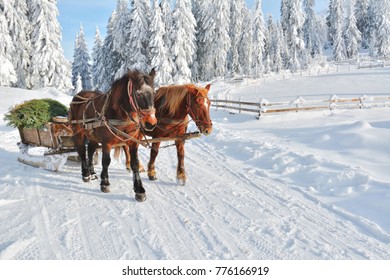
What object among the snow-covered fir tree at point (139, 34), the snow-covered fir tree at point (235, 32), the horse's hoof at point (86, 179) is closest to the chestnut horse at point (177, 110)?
the horse's hoof at point (86, 179)

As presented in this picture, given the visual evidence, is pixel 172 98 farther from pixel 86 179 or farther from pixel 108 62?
pixel 108 62

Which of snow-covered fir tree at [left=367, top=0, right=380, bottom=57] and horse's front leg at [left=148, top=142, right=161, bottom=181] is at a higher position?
snow-covered fir tree at [left=367, top=0, right=380, bottom=57]

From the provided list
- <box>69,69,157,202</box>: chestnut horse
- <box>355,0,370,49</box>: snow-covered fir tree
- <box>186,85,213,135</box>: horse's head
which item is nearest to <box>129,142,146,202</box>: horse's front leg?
<box>69,69,157,202</box>: chestnut horse

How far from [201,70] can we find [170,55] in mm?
10794

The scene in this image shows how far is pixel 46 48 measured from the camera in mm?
27266

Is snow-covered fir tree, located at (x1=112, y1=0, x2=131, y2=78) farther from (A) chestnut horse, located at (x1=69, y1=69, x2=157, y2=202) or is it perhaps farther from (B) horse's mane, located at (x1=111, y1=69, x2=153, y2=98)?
(B) horse's mane, located at (x1=111, y1=69, x2=153, y2=98)

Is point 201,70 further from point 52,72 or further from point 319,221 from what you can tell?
point 319,221

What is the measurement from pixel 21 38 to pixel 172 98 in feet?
89.7

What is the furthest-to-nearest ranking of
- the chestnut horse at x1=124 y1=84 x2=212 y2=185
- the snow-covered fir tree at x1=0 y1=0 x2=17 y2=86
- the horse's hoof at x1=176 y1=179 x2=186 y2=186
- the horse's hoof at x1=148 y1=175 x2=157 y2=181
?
the snow-covered fir tree at x1=0 y1=0 x2=17 y2=86 → the horse's hoof at x1=148 y1=175 x2=157 y2=181 → the horse's hoof at x1=176 y1=179 x2=186 y2=186 → the chestnut horse at x1=124 y1=84 x2=212 y2=185

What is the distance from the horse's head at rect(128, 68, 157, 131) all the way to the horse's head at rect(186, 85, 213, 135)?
98 cm

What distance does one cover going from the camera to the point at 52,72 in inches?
1105

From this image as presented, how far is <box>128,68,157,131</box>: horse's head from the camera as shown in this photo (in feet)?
15.8

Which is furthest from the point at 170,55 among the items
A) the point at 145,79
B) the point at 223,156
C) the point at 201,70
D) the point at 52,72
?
the point at 145,79

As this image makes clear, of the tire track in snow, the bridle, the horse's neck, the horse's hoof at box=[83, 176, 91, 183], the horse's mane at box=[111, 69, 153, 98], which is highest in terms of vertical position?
the horse's mane at box=[111, 69, 153, 98]
